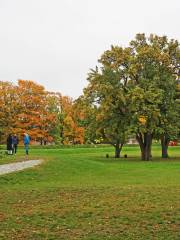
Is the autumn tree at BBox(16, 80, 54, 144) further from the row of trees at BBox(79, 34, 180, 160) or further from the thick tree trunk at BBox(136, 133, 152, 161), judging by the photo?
the thick tree trunk at BBox(136, 133, 152, 161)

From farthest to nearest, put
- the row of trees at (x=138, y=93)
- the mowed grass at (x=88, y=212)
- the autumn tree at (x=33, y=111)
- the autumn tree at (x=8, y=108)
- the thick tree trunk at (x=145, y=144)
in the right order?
the autumn tree at (x=33, y=111)
the autumn tree at (x=8, y=108)
the thick tree trunk at (x=145, y=144)
the row of trees at (x=138, y=93)
the mowed grass at (x=88, y=212)

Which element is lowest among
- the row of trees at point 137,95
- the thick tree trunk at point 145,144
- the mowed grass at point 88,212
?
the mowed grass at point 88,212

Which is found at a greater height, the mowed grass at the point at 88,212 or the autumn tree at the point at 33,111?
the autumn tree at the point at 33,111

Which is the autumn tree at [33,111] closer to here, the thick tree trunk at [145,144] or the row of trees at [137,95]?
the row of trees at [137,95]

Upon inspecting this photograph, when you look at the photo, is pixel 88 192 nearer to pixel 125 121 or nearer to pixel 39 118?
pixel 125 121

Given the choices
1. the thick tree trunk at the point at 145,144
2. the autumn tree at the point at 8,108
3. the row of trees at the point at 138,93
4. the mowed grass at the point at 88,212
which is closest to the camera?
the mowed grass at the point at 88,212

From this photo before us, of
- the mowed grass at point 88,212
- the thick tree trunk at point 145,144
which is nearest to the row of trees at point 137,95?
the thick tree trunk at point 145,144

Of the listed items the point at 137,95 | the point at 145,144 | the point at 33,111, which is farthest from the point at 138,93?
the point at 33,111

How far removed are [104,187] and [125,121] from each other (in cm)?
2563

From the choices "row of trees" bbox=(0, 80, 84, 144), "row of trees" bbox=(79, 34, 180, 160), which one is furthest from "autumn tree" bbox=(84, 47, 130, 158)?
"row of trees" bbox=(0, 80, 84, 144)

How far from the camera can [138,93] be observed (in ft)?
138

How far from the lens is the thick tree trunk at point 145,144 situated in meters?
45.3

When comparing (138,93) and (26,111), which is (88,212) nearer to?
(138,93)

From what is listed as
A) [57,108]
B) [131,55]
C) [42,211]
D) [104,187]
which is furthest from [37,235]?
[57,108]
